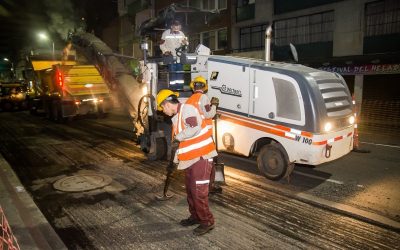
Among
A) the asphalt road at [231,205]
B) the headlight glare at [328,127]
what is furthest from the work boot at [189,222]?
the headlight glare at [328,127]

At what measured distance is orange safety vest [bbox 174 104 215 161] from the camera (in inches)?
174

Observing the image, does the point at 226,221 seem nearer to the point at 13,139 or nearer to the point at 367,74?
the point at 13,139

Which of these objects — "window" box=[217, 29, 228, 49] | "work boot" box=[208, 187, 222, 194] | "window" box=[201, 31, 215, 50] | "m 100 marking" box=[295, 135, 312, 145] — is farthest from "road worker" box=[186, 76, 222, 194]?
"window" box=[201, 31, 215, 50]

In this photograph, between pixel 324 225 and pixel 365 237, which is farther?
pixel 324 225

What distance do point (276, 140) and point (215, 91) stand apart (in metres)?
1.97

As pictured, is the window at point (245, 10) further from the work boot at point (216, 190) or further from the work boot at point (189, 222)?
the work boot at point (189, 222)

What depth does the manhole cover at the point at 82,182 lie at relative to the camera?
6.44m

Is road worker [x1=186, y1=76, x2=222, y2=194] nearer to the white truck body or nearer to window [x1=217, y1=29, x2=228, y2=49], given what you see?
the white truck body

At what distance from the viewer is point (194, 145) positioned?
442cm

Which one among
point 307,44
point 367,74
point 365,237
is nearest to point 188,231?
point 365,237

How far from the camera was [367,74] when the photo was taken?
1590cm

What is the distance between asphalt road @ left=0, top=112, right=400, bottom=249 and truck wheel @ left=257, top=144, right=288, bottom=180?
0.69 ft

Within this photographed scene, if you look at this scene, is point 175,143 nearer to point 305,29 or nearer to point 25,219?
point 25,219

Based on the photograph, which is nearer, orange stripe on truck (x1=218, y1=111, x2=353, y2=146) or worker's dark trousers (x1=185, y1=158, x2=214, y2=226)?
worker's dark trousers (x1=185, y1=158, x2=214, y2=226)
